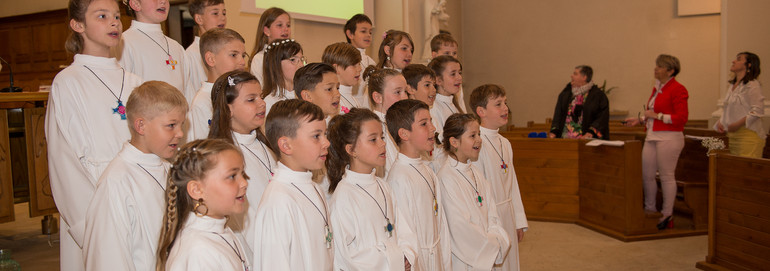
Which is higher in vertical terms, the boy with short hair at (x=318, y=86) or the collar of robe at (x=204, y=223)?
the boy with short hair at (x=318, y=86)

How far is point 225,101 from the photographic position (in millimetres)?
2822

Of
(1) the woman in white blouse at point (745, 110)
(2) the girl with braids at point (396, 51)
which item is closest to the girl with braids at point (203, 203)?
(2) the girl with braids at point (396, 51)

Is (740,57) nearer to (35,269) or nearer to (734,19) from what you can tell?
(734,19)

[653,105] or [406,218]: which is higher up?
[653,105]

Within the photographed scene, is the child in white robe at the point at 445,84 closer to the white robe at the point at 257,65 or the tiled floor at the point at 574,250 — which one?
the white robe at the point at 257,65

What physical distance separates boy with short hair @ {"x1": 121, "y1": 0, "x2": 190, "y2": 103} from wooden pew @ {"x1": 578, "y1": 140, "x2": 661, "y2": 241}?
3.96m

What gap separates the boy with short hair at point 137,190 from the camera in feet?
7.26

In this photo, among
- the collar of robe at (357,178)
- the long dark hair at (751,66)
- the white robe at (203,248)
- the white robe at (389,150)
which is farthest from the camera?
the long dark hair at (751,66)

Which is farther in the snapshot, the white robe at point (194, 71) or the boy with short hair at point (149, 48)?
the white robe at point (194, 71)

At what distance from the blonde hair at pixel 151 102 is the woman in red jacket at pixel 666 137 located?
195 inches

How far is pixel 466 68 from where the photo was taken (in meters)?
11.9

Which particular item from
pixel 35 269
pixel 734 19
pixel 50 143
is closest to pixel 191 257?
pixel 50 143

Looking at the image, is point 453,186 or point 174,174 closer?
point 174,174

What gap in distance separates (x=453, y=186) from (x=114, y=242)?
1828 millimetres
